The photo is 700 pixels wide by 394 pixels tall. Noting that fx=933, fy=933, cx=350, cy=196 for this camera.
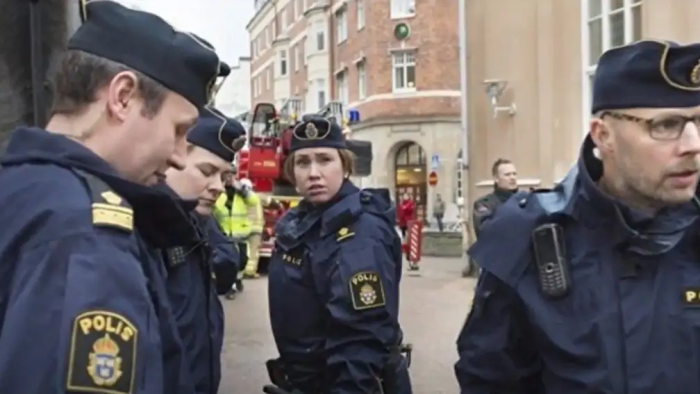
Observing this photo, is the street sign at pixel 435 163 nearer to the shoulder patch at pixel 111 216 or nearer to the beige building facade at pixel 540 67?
the beige building facade at pixel 540 67

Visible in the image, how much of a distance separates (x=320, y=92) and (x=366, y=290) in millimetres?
46430

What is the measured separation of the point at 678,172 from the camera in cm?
254

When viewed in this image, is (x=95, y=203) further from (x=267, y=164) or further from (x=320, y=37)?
(x=320, y=37)

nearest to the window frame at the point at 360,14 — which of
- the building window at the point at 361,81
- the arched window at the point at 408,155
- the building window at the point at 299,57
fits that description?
the building window at the point at 361,81

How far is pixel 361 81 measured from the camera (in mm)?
42062

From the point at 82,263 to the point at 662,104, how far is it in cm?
165

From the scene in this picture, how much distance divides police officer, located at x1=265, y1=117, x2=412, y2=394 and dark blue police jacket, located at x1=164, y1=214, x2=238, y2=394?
18.4 inches

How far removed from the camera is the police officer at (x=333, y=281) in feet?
12.1

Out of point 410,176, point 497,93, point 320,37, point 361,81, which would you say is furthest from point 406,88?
point 497,93

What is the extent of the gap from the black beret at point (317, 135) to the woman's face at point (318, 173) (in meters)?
0.02

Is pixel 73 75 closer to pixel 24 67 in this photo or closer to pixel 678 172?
pixel 24 67

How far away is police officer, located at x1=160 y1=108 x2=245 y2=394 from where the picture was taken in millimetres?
3383

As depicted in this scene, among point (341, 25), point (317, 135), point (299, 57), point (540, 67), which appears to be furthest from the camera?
point (299, 57)

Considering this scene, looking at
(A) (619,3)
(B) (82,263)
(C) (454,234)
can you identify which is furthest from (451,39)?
A: (B) (82,263)
